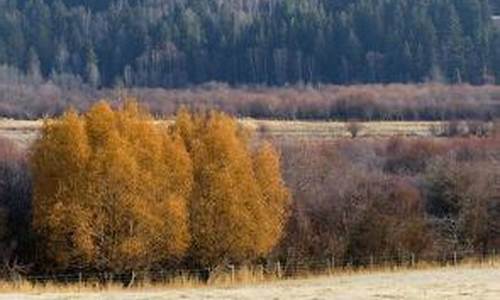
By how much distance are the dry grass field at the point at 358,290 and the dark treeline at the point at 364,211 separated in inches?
336

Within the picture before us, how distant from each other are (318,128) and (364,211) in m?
66.8

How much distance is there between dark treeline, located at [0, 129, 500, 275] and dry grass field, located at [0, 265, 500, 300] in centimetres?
853

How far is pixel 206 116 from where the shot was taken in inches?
2596

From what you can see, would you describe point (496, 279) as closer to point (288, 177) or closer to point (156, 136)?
point (156, 136)

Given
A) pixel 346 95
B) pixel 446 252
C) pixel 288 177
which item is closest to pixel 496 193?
pixel 446 252

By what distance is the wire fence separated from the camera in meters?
58.0

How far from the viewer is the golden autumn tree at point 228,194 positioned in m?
61.4

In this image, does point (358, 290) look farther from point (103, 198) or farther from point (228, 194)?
point (103, 198)

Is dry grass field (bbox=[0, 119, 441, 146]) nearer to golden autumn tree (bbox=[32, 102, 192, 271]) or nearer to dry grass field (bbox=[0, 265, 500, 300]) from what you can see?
golden autumn tree (bbox=[32, 102, 192, 271])

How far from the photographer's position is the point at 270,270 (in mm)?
62125

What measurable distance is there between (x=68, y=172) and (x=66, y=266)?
4.95 metres

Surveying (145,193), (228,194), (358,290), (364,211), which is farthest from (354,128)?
(358,290)

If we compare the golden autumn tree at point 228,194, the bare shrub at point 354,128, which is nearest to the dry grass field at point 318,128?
the bare shrub at point 354,128

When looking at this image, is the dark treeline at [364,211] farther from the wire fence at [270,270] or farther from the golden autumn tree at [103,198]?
the golden autumn tree at [103,198]
